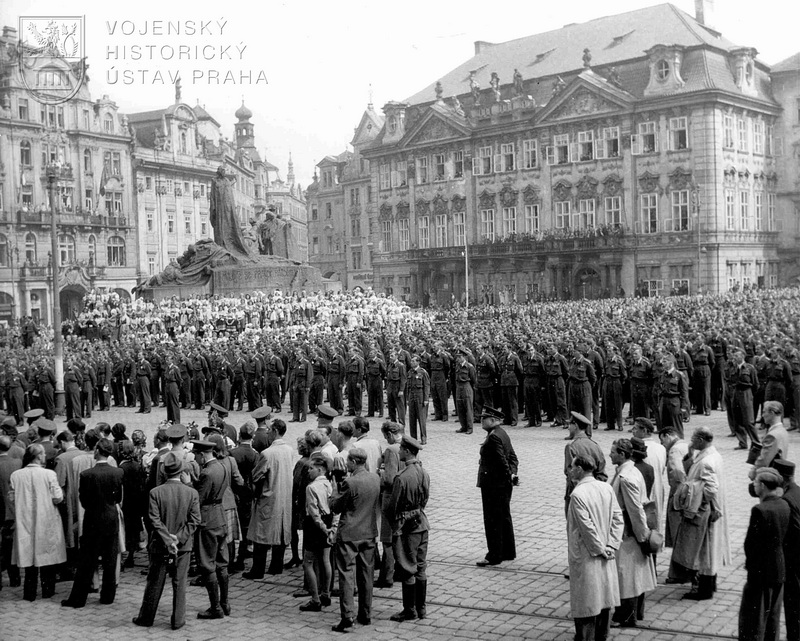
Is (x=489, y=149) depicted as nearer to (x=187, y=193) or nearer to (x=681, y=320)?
(x=187, y=193)

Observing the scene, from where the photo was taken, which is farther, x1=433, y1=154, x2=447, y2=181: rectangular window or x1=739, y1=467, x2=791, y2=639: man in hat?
x1=433, y1=154, x2=447, y2=181: rectangular window

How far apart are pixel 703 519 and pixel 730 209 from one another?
46.4 meters

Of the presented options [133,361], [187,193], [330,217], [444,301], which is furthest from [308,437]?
[330,217]

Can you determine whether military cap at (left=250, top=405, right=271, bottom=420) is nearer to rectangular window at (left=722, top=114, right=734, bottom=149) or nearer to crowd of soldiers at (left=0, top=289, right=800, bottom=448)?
crowd of soldiers at (left=0, top=289, right=800, bottom=448)

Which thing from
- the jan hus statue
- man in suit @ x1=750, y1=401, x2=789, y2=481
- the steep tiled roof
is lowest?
man in suit @ x1=750, y1=401, x2=789, y2=481

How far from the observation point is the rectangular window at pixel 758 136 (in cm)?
5334

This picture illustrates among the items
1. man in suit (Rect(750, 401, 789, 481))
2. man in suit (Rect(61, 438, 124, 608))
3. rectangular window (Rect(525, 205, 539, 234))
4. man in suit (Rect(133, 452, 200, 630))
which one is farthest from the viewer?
rectangular window (Rect(525, 205, 539, 234))

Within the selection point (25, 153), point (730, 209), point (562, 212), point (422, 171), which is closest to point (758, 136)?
point (730, 209)

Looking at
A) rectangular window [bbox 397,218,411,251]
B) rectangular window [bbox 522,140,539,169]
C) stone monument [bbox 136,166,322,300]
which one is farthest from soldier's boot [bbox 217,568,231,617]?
rectangular window [bbox 397,218,411,251]

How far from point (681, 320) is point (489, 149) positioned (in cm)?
3299

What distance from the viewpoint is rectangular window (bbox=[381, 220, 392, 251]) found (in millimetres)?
68250

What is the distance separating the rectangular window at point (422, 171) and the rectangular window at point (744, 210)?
2194 centimetres

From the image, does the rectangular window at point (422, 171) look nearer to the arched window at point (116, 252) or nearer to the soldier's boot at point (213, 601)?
the arched window at point (116, 252)

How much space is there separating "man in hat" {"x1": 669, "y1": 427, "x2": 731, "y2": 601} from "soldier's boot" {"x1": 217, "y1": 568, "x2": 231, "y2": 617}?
174 inches
